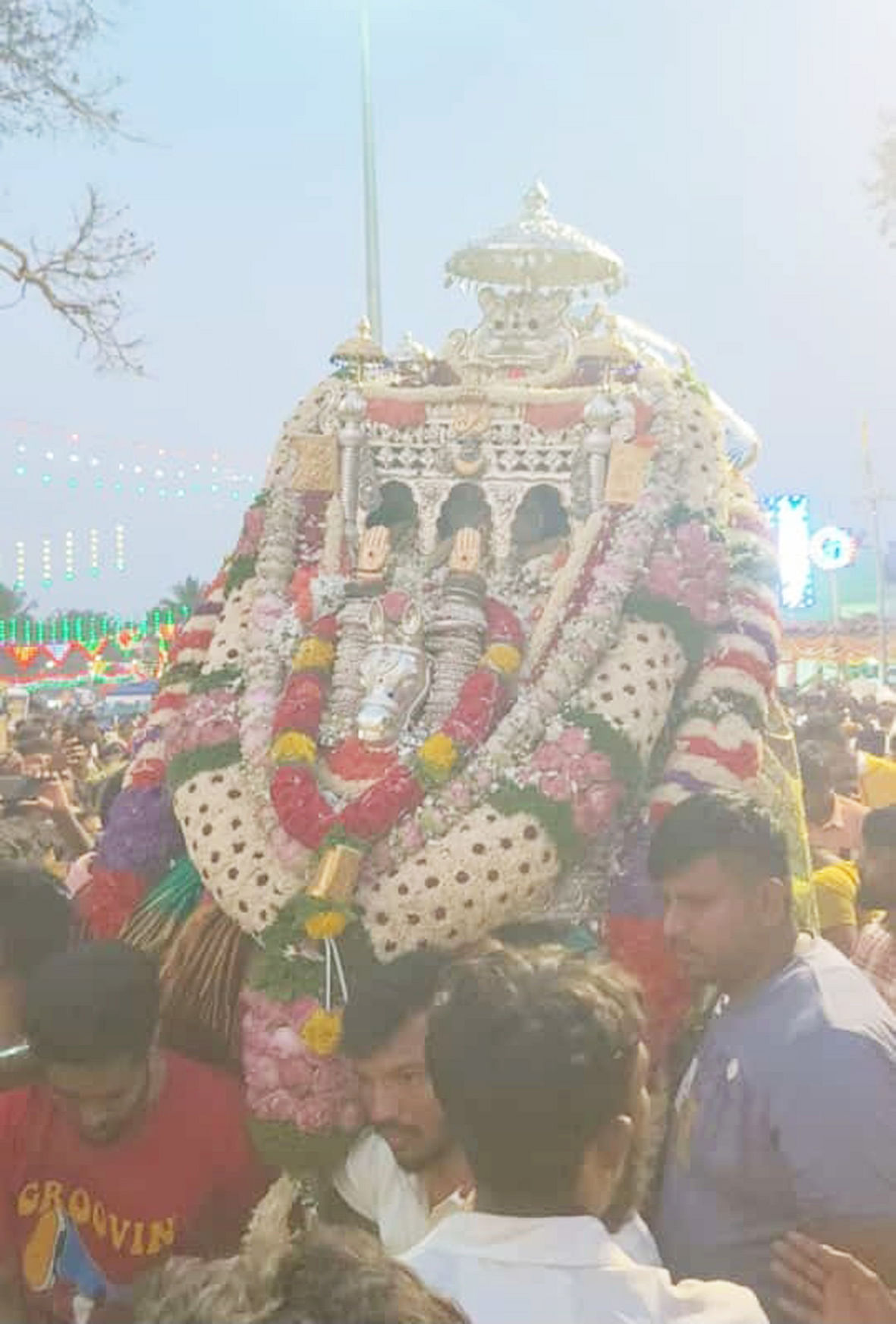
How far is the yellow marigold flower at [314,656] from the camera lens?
4.52 metres

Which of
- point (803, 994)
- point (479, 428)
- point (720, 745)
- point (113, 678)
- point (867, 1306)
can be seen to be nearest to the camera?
point (867, 1306)

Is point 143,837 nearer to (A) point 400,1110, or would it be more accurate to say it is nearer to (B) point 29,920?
(B) point 29,920

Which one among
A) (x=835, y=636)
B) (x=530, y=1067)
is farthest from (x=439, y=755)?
(x=835, y=636)

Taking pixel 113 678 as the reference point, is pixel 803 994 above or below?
above

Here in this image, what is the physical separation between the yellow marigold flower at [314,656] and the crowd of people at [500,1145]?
3.78ft

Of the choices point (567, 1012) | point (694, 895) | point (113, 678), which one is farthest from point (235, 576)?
point (113, 678)

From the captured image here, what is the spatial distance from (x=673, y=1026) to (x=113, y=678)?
30.8 m

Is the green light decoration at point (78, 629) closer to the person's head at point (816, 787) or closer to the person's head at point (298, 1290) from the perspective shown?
the person's head at point (816, 787)

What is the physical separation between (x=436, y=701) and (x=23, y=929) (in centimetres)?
150

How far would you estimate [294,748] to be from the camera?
4.22 metres

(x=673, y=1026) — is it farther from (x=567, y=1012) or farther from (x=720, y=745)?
(x=567, y=1012)

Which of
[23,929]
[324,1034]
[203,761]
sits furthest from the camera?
[203,761]

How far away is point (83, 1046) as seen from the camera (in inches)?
104

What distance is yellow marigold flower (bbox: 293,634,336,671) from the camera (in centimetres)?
452
